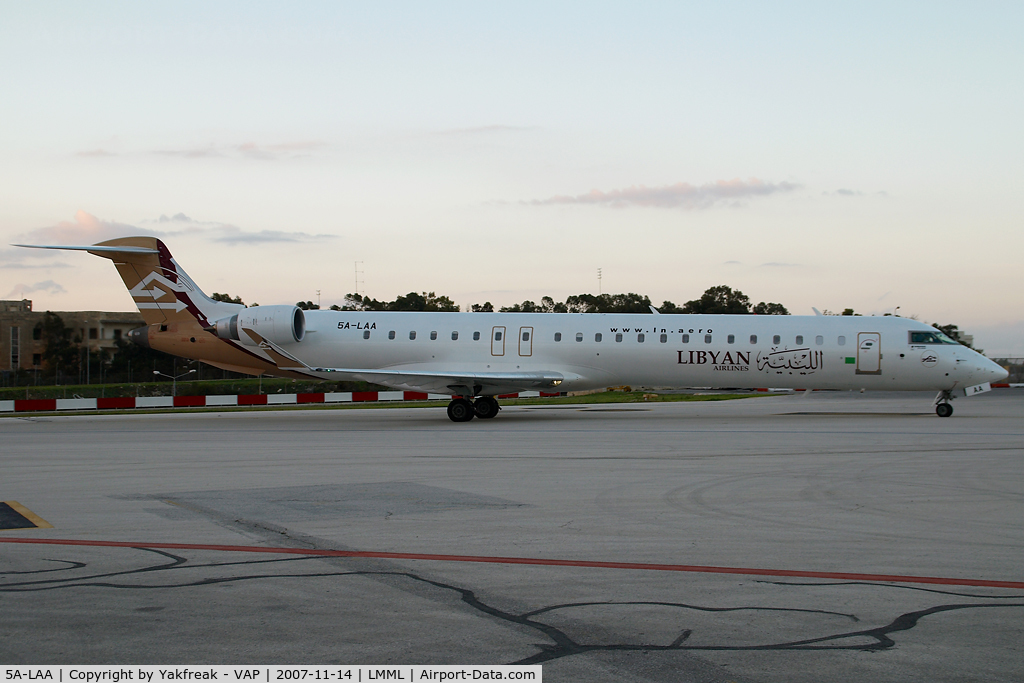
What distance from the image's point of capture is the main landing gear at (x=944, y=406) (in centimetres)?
2392

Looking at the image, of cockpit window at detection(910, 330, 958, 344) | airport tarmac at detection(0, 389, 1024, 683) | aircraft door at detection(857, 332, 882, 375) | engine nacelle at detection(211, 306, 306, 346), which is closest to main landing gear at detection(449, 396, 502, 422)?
engine nacelle at detection(211, 306, 306, 346)

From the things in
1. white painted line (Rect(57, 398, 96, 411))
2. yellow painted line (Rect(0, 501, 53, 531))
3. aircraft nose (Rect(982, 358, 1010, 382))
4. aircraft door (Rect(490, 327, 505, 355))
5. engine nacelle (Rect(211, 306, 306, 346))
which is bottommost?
white painted line (Rect(57, 398, 96, 411))

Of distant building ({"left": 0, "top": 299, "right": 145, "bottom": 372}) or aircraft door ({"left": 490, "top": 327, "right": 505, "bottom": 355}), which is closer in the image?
aircraft door ({"left": 490, "top": 327, "right": 505, "bottom": 355})

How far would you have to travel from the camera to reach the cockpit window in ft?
78.9

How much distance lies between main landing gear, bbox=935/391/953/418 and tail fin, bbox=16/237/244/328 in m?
21.0

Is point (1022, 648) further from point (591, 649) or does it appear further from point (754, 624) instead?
point (591, 649)

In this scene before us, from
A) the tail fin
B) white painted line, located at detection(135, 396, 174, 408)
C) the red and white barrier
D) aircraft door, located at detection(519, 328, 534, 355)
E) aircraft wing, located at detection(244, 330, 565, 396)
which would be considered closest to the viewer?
aircraft wing, located at detection(244, 330, 565, 396)

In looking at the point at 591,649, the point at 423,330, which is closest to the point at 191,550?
the point at 591,649

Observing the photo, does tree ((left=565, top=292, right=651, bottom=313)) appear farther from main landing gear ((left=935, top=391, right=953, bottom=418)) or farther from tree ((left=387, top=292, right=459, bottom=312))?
main landing gear ((left=935, top=391, right=953, bottom=418))

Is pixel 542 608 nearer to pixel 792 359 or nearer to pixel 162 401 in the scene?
pixel 792 359

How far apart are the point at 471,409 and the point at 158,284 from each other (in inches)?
417

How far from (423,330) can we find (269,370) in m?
5.11

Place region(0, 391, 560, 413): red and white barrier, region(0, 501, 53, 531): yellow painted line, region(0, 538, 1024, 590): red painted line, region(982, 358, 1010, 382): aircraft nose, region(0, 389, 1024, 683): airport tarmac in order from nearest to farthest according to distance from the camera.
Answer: region(0, 389, 1024, 683): airport tarmac, region(0, 538, 1024, 590): red painted line, region(0, 501, 53, 531): yellow painted line, region(982, 358, 1010, 382): aircraft nose, region(0, 391, 560, 413): red and white barrier

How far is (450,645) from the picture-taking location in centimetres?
477
